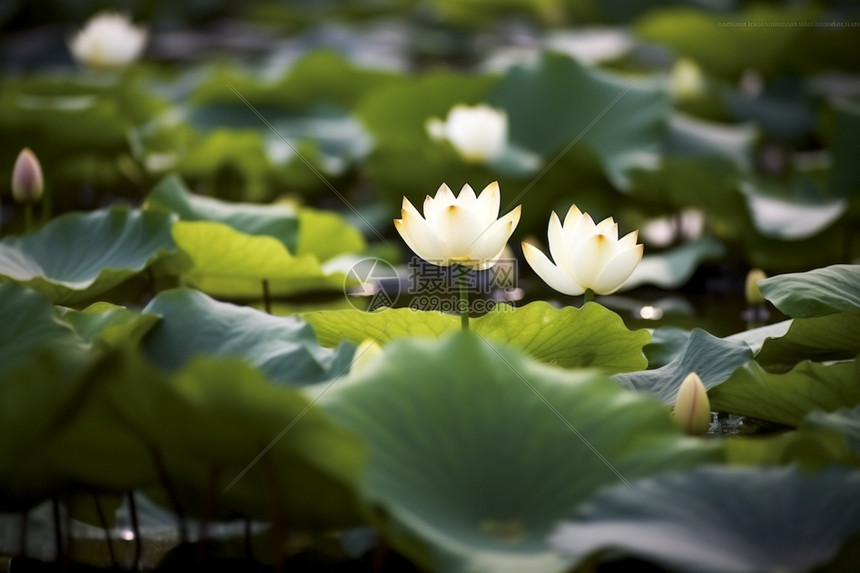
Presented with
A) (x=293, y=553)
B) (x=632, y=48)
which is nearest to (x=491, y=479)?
(x=293, y=553)

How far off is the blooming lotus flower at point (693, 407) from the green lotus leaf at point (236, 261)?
2.94 feet

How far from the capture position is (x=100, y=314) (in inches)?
59.1

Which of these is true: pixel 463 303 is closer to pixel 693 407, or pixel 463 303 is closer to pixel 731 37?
pixel 693 407

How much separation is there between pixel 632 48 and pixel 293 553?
3.95 metres

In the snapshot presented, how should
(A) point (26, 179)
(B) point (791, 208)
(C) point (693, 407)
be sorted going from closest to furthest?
(C) point (693, 407) < (A) point (26, 179) < (B) point (791, 208)

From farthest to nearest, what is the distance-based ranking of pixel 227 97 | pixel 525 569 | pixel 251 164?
pixel 227 97
pixel 251 164
pixel 525 569

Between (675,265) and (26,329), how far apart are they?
177 cm

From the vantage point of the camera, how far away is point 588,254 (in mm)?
1536

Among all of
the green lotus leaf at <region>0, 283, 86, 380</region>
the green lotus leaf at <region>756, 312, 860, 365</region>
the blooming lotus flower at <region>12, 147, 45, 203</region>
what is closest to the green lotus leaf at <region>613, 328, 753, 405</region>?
the green lotus leaf at <region>756, 312, 860, 365</region>

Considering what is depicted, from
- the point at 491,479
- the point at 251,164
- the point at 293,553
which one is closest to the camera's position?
the point at 491,479

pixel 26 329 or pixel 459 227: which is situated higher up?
pixel 459 227

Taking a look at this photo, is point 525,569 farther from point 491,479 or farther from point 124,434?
point 124,434

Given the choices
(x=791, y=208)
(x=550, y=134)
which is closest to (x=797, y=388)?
(x=791, y=208)

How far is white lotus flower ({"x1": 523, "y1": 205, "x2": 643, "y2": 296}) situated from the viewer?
5.03 feet
